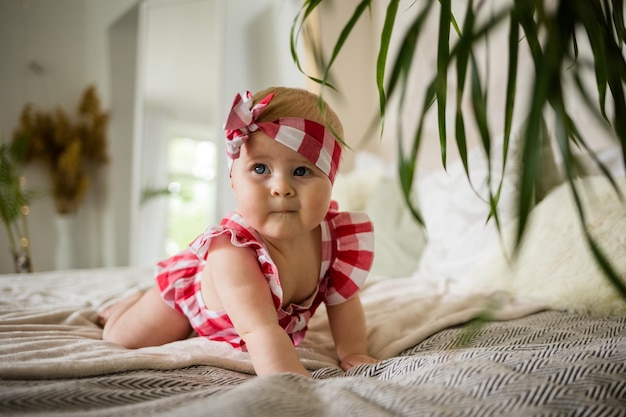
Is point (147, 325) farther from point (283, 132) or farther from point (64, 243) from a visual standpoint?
point (64, 243)

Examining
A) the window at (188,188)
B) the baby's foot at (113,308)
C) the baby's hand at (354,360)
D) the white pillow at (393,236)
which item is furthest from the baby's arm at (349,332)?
the window at (188,188)

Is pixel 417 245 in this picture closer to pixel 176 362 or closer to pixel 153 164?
pixel 176 362

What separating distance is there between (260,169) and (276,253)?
17 cm

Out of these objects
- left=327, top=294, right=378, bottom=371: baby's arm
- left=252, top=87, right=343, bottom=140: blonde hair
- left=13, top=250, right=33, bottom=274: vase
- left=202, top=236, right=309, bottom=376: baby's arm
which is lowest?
left=13, top=250, right=33, bottom=274: vase

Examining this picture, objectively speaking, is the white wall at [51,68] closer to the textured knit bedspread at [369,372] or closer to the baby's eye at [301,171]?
the textured knit bedspread at [369,372]

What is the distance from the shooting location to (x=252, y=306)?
0.81m

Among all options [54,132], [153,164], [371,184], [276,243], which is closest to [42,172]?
[54,132]

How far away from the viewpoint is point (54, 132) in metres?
3.54

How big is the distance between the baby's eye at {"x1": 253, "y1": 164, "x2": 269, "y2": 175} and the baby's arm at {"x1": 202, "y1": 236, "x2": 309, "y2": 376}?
0.13m

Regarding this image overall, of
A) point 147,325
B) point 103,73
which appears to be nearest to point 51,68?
point 103,73

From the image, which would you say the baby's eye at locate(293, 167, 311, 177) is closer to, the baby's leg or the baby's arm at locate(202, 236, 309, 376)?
the baby's arm at locate(202, 236, 309, 376)

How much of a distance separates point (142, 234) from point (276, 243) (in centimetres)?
302

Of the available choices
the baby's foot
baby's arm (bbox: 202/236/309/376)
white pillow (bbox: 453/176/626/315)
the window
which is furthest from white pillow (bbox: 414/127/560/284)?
the window

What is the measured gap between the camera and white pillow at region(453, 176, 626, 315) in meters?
1.07
